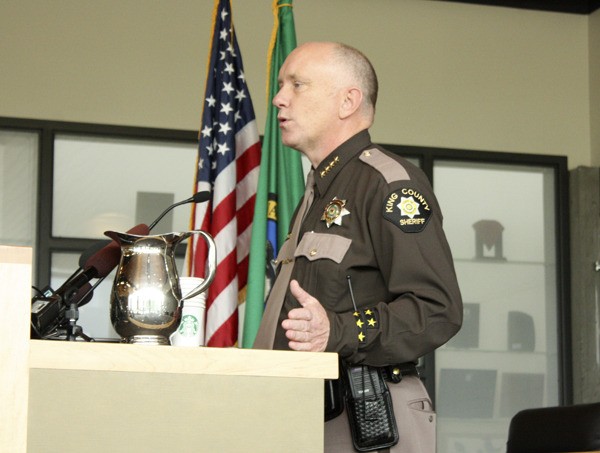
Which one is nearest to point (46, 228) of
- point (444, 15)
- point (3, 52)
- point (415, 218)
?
point (3, 52)

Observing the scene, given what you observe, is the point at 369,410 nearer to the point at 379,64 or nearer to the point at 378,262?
the point at 378,262

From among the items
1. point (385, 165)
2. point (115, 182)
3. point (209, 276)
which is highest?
point (115, 182)

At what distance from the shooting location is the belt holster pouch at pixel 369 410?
203 cm

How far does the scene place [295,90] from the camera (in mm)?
2520

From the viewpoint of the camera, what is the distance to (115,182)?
5.49m

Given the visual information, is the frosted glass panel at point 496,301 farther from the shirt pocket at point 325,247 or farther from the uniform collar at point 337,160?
the shirt pocket at point 325,247

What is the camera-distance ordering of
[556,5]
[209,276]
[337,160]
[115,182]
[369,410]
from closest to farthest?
[209,276] → [369,410] → [337,160] → [115,182] → [556,5]

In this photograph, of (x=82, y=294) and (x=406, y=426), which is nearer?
(x=82, y=294)

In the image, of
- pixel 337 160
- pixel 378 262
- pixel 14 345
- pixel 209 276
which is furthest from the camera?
pixel 337 160

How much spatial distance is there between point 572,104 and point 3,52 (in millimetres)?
3010

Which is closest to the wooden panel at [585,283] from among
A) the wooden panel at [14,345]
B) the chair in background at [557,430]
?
the chair in background at [557,430]

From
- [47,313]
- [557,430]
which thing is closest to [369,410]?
[47,313]

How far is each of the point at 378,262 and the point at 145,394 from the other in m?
0.79

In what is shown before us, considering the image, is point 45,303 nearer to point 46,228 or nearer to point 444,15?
point 46,228
